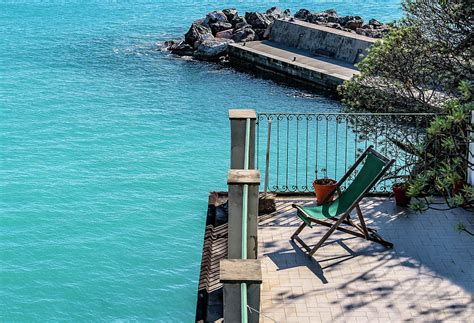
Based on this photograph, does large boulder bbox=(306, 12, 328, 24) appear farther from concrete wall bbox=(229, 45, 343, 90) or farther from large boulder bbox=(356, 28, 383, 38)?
concrete wall bbox=(229, 45, 343, 90)

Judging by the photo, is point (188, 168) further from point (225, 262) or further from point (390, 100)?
point (225, 262)

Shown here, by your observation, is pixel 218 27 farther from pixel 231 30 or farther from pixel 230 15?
pixel 230 15

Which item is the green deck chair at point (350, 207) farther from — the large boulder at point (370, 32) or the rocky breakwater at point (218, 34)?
the rocky breakwater at point (218, 34)

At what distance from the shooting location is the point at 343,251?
8.93 m

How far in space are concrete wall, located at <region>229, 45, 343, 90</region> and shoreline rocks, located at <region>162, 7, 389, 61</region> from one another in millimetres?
1363

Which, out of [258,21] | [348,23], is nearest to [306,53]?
[348,23]

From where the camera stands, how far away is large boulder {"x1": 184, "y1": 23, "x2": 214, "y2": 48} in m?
37.7

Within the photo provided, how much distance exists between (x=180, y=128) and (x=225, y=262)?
66.5 ft

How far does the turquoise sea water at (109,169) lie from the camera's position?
14.1 m

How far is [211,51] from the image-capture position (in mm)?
36000

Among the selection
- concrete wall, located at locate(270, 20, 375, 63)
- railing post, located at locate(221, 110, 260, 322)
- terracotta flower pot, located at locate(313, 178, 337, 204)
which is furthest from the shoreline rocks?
railing post, located at locate(221, 110, 260, 322)

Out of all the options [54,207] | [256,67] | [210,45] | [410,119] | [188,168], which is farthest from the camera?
[210,45]

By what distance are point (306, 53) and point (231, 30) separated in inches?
256

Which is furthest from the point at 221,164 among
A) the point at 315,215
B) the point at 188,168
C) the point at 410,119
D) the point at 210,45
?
the point at 210,45
